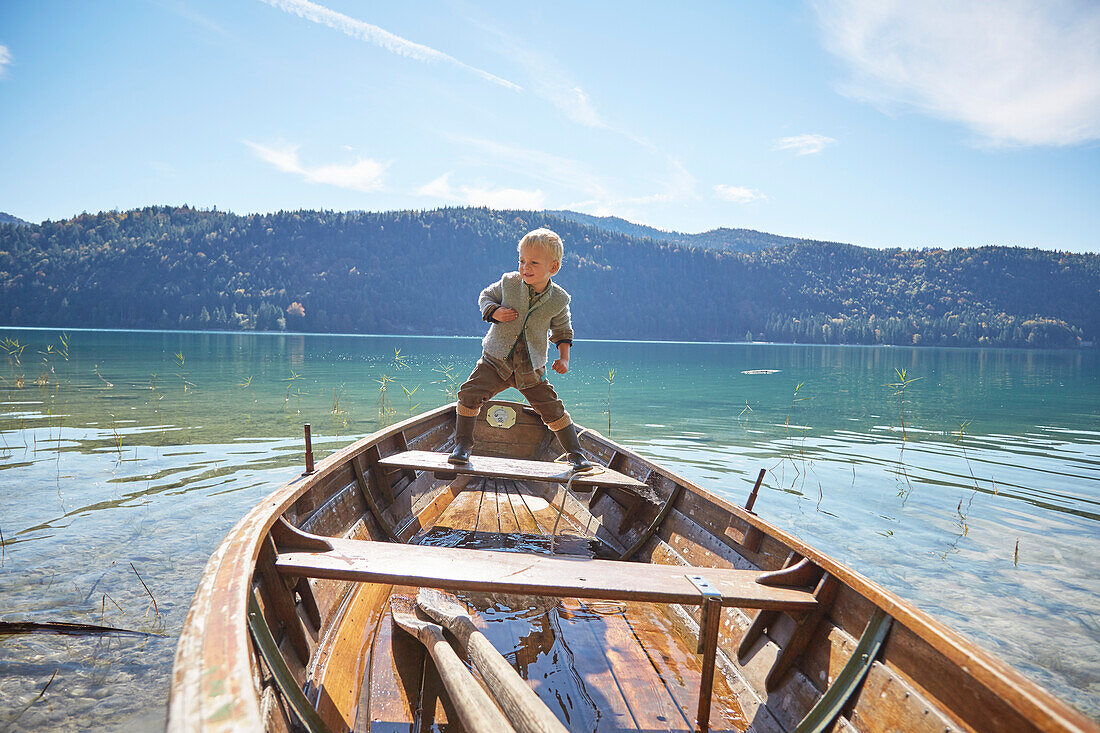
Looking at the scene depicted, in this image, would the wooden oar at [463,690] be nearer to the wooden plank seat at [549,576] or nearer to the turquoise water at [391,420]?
the wooden plank seat at [549,576]

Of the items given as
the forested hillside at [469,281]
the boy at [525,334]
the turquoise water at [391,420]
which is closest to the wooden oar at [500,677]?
the boy at [525,334]

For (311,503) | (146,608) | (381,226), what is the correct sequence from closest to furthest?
(311,503)
(146,608)
(381,226)

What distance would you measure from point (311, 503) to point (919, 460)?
458 inches

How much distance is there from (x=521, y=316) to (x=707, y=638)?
2.52 metres

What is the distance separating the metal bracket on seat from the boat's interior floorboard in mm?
Result: 91

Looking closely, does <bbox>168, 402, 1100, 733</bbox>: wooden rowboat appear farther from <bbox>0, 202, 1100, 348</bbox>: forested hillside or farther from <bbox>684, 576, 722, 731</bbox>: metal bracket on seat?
<bbox>0, 202, 1100, 348</bbox>: forested hillside

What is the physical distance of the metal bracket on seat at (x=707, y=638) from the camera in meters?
2.36

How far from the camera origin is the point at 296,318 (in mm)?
117000

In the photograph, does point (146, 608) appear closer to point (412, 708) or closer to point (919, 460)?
point (412, 708)

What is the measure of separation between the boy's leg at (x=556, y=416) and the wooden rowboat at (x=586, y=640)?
0.50 meters

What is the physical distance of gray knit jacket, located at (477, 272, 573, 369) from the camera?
13.9 ft

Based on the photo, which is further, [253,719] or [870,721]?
[870,721]

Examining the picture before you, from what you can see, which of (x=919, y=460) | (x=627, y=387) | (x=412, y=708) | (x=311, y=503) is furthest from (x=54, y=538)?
(x=627, y=387)

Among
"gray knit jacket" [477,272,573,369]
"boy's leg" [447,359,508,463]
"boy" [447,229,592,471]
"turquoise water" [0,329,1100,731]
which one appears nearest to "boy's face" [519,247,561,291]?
"boy" [447,229,592,471]
